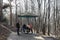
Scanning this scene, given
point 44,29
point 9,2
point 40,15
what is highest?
point 9,2

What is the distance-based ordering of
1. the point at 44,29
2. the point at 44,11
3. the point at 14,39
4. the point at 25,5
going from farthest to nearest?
the point at 25,5, the point at 44,11, the point at 44,29, the point at 14,39

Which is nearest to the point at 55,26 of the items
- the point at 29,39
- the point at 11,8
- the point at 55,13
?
the point at 55,13

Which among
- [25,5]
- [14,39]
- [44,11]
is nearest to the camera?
[14,39]

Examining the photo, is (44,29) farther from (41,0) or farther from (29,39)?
(29,39)

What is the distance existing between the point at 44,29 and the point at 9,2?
372 inches

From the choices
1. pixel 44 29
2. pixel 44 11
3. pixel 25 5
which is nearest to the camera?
pixel 44 29

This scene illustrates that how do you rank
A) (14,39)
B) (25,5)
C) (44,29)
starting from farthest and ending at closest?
(25,5), (44,29), (14,39)

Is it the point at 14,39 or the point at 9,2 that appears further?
the point at 9,2

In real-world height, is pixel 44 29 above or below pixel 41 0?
below

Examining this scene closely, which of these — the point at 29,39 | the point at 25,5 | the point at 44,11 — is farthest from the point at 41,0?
the point at 29,39

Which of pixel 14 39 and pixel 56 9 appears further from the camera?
pixel 56 9

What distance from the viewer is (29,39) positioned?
61.0 ft

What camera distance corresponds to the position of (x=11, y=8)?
3588 centimetres

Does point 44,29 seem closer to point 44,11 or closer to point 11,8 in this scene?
point 44,11
